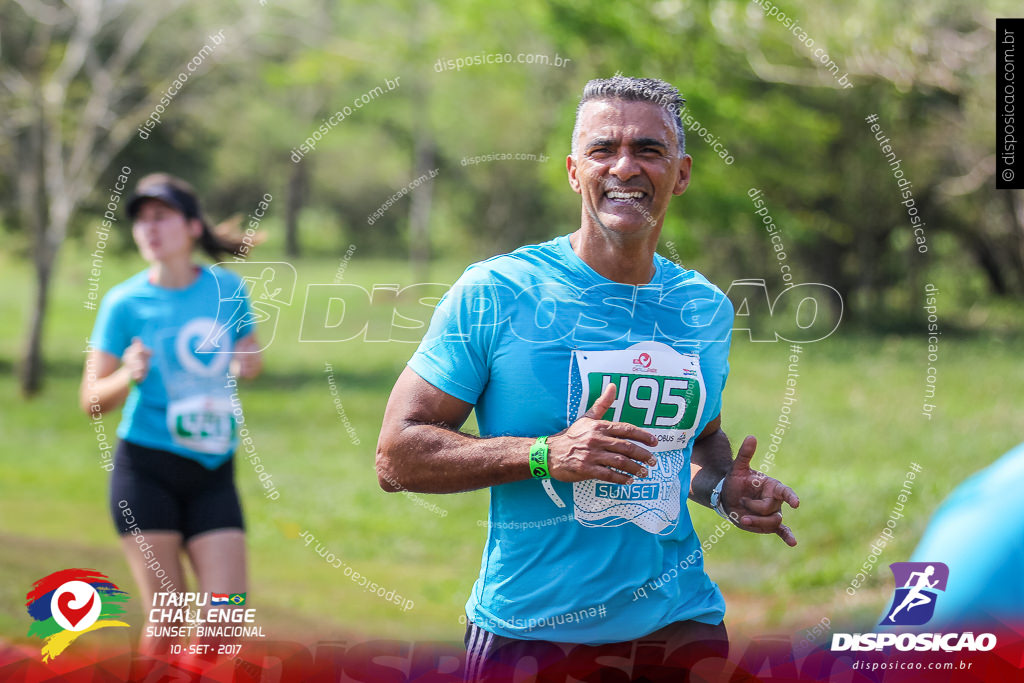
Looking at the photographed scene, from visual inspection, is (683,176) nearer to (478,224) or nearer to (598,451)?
(598,451)

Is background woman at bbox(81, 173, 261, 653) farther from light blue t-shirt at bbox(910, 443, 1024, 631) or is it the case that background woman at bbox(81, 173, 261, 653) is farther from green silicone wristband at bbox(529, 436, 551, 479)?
light blue t-shirt at bbox(910, 443, 1024, 631)

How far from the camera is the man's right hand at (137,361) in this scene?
143 inches

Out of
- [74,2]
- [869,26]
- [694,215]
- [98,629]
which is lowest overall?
[98,629]

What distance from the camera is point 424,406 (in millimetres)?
2180

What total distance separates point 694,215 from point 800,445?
256 centimetres

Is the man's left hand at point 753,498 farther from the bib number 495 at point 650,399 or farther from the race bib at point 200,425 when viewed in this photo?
the race bib at point 200,425

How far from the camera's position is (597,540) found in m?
2.21

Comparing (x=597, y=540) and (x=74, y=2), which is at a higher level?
(x=74, y=2)

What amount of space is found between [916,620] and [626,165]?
2.49 metres

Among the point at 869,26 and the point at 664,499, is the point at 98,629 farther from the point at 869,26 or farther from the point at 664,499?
the point at 869,26

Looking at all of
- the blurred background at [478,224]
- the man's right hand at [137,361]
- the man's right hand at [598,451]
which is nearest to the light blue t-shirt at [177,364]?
the man's right hand at [137,361]

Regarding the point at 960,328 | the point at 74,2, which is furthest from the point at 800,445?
the point at 74,2

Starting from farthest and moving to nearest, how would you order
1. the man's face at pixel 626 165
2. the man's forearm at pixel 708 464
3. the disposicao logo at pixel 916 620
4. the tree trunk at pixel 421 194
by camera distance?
the tree trunk at pixel 421 194 < the disposicao logo at pixel 916 620 < the man's forearm at pixel 708 464 < the man's face at pixel 626 165

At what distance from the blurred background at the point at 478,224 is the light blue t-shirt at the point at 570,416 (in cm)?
255
